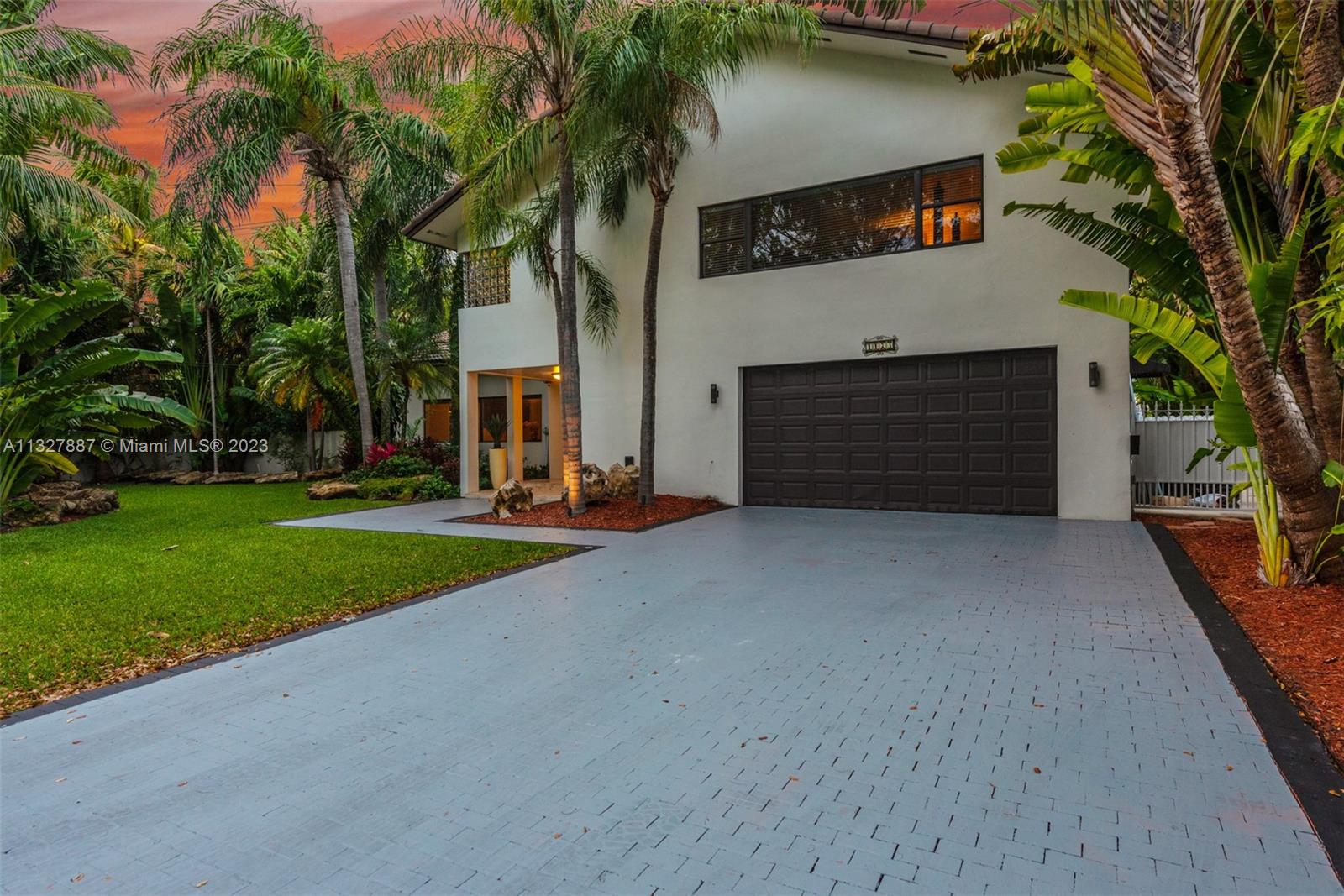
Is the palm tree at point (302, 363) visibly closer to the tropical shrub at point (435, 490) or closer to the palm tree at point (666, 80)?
the tropical shrub at point (435, 490)

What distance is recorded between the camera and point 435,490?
14203 millimetres

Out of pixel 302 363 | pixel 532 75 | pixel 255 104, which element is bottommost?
pixel 302 363

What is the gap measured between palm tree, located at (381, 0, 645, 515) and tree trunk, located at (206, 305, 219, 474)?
1226cm

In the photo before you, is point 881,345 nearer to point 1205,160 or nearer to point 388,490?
point 1205,160

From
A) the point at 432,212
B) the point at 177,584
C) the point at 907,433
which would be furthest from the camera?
the point at 432,212

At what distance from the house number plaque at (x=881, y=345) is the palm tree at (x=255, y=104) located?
10220mm

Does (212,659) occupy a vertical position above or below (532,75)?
below

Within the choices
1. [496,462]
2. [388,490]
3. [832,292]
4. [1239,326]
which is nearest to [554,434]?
[496,462]

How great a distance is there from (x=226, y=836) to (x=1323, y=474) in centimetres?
687

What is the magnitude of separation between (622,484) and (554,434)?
25.8 ft

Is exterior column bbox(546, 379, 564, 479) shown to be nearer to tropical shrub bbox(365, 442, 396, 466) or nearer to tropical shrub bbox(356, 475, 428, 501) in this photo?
tropical shrub bbox(365, 442, 396, 466)

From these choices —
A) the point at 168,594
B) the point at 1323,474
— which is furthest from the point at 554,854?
the point at 1323,474

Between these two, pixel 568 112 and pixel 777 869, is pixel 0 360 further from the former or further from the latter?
pixel 777 869

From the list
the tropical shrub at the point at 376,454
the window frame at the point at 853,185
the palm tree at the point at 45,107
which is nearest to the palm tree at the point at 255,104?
the palm tree at the point at 45,107
